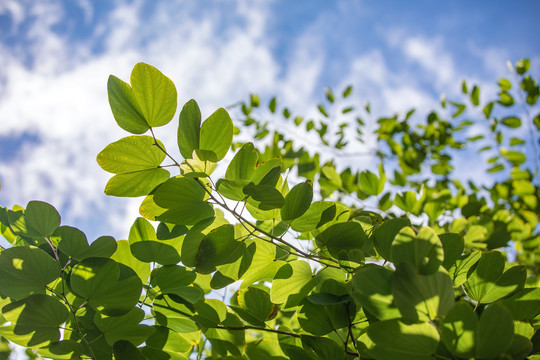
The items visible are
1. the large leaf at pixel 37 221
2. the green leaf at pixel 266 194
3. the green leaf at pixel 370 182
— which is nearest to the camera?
the green leaf at pixel 266 194

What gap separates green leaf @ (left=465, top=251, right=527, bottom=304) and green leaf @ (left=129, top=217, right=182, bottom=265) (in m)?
0.60

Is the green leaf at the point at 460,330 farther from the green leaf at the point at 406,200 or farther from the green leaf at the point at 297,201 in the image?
the green leaf at the point at 406,200

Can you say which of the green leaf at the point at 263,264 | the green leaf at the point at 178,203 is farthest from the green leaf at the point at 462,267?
the green leaf at the point at 178,203

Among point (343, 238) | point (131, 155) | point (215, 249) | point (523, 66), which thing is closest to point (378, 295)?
point (343, 238)

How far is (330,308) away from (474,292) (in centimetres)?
27

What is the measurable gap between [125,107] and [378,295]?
1.77 feet

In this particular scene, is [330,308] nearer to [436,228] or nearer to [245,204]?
[245,204]

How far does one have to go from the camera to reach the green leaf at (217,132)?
0.63 m

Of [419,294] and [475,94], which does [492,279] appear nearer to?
[419,294]

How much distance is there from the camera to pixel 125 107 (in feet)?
2.02

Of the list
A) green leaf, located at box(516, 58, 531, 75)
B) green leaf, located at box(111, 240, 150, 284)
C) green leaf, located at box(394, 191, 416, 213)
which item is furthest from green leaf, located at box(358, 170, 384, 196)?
green leaf, located at box(516, 58, 531, 75)

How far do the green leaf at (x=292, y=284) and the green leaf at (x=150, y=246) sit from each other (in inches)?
9.0

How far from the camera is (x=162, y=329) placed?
2.44 feet

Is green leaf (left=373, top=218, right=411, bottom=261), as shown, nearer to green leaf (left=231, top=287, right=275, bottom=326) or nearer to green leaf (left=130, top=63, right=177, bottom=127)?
green leaf (left=231, top=287, right=275, bottom=326)
